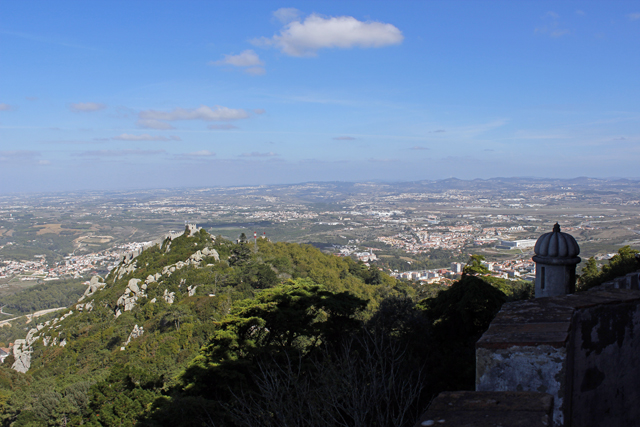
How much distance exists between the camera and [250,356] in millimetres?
11695

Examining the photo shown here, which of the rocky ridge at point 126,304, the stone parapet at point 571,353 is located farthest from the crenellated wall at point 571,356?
the rocky ridge at point 126,304

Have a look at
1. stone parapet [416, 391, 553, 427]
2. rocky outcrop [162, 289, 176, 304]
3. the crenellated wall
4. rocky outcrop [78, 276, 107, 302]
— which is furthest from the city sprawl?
stone parapet [416, 391, 553, 427]

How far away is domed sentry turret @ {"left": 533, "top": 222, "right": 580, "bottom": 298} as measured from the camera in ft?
23.6

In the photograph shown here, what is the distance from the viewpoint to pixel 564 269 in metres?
7.24

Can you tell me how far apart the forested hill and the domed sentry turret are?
2.94m

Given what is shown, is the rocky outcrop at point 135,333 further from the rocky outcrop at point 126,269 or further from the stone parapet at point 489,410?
the stone parapet at point 489,410

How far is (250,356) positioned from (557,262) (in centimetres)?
836

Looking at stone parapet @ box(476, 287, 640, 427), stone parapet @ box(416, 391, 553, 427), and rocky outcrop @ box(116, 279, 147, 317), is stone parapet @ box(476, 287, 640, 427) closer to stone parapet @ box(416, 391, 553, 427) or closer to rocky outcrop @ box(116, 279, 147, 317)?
stone parapet @ box(416, 391, 553, 427)

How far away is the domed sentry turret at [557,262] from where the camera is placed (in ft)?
23.6

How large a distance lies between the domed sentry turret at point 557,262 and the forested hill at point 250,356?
2938 mm

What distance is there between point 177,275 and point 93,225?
108 m

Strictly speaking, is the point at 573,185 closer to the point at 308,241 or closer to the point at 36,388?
the point at 308,241

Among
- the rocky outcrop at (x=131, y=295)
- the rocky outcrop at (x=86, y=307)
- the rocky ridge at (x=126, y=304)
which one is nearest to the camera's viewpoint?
the rocky ridge at (x=126, y=304)

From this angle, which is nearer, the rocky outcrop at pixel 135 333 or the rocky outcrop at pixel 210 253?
the rocky outcrop at pixel 135 333
